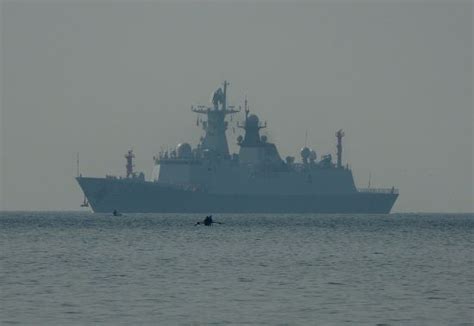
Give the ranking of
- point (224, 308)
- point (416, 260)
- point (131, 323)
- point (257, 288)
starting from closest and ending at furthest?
point (131, 323) < point (224, 308) < point (257, 288) < point (416, 260)

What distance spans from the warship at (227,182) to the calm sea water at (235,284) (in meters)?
93.7

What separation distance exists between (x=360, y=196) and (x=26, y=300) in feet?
477

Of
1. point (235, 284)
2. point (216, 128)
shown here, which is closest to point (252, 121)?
point (216, 128)

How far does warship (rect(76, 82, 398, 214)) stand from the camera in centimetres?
16950

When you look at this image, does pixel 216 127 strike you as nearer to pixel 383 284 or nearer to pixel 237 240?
pixel 237 240

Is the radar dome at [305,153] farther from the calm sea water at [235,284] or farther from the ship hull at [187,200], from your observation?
the calm sea water at [235,284]

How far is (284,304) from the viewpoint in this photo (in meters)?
39.0

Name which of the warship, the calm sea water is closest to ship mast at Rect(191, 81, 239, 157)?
the warship

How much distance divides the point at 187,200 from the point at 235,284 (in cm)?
12498

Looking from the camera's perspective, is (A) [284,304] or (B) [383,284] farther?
(B) [383,284]

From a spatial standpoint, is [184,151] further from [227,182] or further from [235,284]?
[235,284]

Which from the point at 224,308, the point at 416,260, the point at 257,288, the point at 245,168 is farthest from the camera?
the point at 245,168

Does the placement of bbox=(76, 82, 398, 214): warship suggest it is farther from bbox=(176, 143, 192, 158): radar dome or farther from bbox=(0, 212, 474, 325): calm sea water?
bbox=(0, 212, 474, 325): calm sea water

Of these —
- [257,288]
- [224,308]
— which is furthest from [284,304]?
[257,288]
